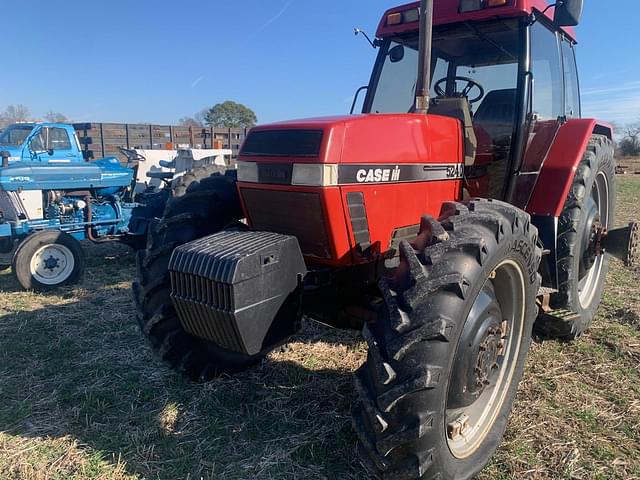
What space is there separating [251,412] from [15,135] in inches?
296

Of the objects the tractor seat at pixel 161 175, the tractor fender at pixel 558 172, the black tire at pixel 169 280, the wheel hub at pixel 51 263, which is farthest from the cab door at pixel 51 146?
the tractor fender at pixel 558 172

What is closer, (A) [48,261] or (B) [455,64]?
(B) [455,64]

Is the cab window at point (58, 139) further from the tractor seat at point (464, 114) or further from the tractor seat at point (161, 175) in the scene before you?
the tractor seat at point (464, 114)

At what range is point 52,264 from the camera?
5.83m


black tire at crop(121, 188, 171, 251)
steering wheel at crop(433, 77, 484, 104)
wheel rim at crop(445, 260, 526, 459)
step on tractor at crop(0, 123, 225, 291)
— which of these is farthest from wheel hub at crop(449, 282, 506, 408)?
black tire at crop(121, 188, 171, 251)

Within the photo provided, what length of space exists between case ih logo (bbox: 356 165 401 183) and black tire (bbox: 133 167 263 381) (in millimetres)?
1041

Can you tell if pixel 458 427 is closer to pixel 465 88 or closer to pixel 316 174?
pixel 316 174

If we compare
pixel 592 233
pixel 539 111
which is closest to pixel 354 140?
pixel 539 111

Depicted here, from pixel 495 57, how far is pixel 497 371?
206 cm

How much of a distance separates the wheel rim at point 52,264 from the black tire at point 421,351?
16.3 ft

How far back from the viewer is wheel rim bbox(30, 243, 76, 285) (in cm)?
575

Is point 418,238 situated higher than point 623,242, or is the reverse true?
point 418,238

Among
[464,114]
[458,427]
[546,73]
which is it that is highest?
[546,73]

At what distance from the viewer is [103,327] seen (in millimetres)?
4281
